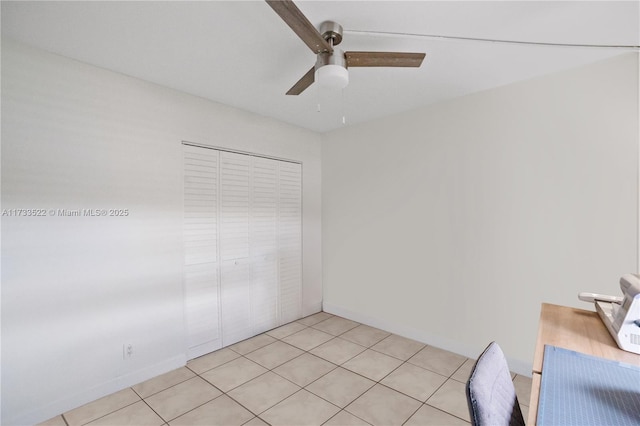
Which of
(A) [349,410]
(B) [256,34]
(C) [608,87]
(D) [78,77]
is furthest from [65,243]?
(C) [608,87]

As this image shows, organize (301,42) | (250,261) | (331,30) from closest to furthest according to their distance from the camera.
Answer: (331,30), (301,42), (250,261)

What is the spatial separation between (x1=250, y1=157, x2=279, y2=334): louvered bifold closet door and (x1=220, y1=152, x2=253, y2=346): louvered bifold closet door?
0.26 feet

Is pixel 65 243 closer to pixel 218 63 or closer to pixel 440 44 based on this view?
pixel 218 63

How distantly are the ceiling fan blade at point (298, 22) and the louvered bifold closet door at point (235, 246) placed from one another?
1799 mm

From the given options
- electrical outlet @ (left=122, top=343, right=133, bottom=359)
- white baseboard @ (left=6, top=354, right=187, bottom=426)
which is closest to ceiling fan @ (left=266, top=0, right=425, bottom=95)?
electrical outlet @ (left=122, top=343, right=133, bottom=359)

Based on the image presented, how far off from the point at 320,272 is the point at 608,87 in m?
3.27

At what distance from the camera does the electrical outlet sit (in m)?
2.28

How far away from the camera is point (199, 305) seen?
2.78 m

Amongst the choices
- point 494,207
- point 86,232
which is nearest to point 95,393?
point 86,232

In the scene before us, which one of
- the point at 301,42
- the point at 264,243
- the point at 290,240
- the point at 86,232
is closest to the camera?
the point at 301,42

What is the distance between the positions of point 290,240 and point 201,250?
113 centimetres

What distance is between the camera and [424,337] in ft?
9.92

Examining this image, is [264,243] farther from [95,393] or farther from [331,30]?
[331,30]

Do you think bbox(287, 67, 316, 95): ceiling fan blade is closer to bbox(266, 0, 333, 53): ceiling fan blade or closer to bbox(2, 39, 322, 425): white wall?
bbox(266, 0, 333, 53): ceiling fan blade
